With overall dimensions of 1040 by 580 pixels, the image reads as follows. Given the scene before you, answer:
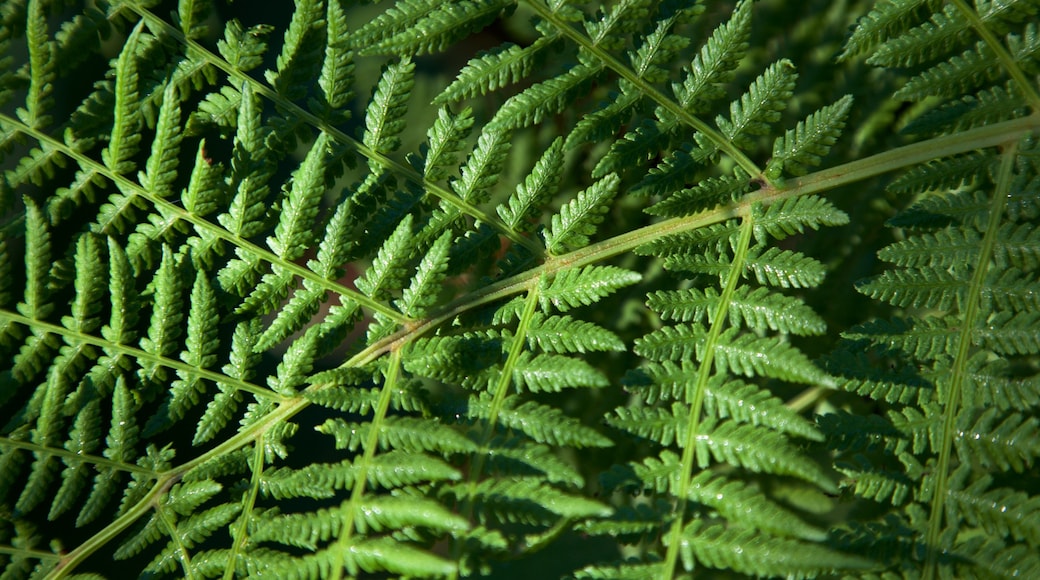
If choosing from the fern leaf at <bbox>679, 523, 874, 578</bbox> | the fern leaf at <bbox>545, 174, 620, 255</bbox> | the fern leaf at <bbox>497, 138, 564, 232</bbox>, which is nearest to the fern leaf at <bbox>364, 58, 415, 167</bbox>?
the fern leaf at <bbox>497, 138, 564, 232</bbox>

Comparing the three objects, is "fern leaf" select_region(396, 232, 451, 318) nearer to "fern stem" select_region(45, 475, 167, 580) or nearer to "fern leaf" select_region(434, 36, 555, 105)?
"fern leaf" select_region(434, 36, 555, 105)

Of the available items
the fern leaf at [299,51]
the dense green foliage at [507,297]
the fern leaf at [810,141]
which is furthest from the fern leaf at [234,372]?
the fern leaf at [810,141]

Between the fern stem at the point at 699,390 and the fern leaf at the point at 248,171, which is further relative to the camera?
the fern leaf at the point at 248,171

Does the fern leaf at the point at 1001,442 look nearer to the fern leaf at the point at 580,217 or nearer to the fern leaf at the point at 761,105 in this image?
the fern leaf at the point at 761,105

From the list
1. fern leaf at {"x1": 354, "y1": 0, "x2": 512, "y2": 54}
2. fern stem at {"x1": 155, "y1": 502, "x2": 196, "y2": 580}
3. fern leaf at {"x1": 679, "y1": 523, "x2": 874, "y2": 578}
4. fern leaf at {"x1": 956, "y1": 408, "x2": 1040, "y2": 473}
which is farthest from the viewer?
fern stem at {"x1": 155, "y1": 502, "x2": 196, "y2": 580}

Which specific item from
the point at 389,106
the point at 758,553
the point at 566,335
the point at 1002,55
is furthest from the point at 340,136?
the point at 1002,55

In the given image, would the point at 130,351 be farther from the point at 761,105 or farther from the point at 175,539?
the point at 761,105

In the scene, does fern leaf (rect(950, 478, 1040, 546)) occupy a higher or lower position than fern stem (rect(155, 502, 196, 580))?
higher
